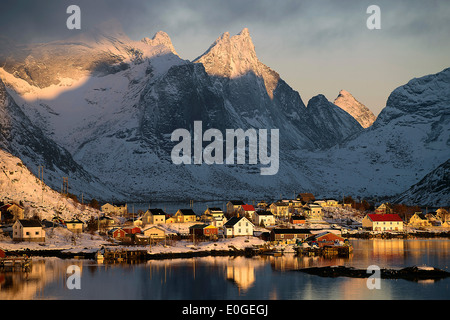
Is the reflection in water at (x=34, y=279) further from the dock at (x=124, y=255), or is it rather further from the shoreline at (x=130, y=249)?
the dock at (x=124, y=255)

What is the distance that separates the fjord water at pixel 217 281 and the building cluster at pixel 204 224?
1519cm

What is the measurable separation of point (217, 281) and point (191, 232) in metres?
41.0

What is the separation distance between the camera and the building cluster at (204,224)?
95.6 metres

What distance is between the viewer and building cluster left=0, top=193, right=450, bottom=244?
9562 cm

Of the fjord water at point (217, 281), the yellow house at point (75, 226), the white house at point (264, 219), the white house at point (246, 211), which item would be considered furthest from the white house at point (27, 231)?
the white house at point (246, 211)

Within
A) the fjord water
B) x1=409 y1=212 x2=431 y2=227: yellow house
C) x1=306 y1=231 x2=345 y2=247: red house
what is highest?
x1=409 y1=212 x2=431 y2=227: yellow house

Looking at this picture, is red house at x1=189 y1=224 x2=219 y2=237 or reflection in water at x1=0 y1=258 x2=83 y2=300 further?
red house at x1=189 y1=224 x2=219 y2=237

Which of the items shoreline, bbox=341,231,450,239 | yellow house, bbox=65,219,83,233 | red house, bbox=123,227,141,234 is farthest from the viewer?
shoreline, bbox=341,231,450,239

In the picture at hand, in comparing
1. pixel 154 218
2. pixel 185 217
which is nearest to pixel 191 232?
pixel 154 218

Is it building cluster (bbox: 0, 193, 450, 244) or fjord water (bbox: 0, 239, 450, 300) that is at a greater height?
building cluster (bbox: 0, 193, 450, 244)

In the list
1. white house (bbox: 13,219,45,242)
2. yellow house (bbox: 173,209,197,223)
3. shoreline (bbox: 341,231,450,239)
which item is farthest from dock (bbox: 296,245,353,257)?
white house (bbox: 13,219,45,242)

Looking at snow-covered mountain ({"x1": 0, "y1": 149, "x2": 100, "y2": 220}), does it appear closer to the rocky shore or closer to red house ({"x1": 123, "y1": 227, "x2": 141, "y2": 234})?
red house ({"x1": 123, "y1": 227, "x2": 141, "y2": 234})

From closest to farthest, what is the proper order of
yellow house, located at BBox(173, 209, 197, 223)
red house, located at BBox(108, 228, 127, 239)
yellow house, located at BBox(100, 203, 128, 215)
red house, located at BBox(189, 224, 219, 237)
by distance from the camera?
1. red house, located at BBox(108, 228, 127, 239)
2. red house, located at BBox(189, 224, 219, 237)
3. yellow house, located at BBox(173, 209, 197, 223)
4. yellow house, located at BBox(100, 203, 128, 215)

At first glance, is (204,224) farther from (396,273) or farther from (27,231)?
(396,273)
